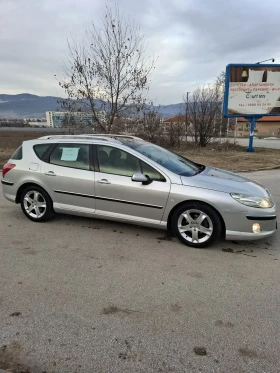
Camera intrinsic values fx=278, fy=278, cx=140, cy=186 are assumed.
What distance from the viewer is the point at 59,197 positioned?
4.58m

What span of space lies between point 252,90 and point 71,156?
1438cm

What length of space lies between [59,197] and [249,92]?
14.6 m

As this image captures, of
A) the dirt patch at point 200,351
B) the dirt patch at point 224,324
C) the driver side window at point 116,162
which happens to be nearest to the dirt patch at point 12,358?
the dirt patch at point 200,351

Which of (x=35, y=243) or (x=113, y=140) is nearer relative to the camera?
(x=35, y=243)

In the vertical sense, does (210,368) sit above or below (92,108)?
below

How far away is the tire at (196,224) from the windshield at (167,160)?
1.91 ft

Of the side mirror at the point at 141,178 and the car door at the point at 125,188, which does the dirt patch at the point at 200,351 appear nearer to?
the car door at the point at 125,188

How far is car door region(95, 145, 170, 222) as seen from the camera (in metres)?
3.92

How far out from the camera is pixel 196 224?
378 cm

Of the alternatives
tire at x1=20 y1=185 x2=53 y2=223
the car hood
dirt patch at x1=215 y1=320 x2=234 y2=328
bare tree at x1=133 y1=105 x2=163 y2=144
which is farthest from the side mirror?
bare tree at x1=133 y1=105 x2=163 y2=144

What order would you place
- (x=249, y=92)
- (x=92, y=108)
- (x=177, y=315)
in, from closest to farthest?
(x=177, y=315) < (x=92, y=108) < (x=249, y=92)

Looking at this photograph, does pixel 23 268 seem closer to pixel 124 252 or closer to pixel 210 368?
pixel 124 252

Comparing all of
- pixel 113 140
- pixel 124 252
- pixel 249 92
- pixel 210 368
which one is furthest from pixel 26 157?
pixel 249 92

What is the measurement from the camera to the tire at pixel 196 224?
369 centimetres
